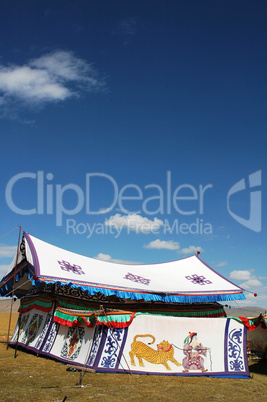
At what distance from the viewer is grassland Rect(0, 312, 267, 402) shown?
774 centimetres

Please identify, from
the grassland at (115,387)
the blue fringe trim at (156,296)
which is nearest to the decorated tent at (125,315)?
the blue fringe trim at (156,296)

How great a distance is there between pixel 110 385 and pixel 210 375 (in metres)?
3.30

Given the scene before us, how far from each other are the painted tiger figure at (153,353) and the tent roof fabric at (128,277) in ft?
10.2

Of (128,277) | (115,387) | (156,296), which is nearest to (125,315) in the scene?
(115,387)

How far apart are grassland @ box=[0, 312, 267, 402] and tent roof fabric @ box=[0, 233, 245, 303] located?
10.6 ft

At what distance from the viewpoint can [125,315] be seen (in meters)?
10.7

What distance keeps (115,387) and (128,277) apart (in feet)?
23.3

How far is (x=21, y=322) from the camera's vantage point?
15906 mm

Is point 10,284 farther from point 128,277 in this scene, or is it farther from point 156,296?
point 156,296

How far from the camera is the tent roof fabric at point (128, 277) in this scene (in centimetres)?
1282

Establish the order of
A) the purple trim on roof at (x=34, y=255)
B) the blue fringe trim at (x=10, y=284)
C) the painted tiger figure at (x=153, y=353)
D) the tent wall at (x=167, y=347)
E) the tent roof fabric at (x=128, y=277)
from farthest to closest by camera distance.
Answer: the blue fringe trim at (x=10, y=284) < the tent roof fabric at (x=128, y=277) < the purple trim on roof at (x=34, y=255) < the painted tiger figure at (x=153, y=353) < the tent wall at (x=167, y=347)

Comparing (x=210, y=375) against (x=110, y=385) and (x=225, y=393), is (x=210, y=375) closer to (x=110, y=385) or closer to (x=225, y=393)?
(x=225, y=393)

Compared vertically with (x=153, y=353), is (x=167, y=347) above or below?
above

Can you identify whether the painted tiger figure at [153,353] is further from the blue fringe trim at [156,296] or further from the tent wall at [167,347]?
the blue fringe trim at [156,296]
